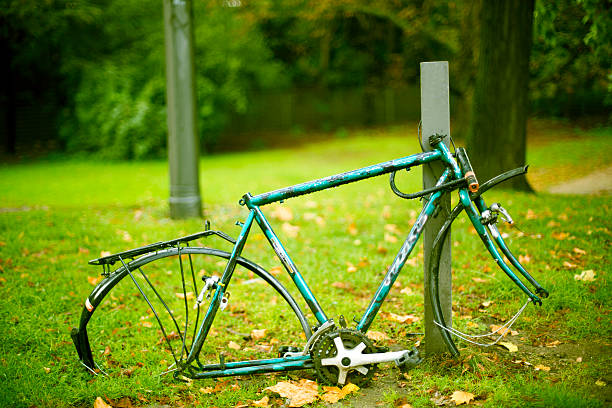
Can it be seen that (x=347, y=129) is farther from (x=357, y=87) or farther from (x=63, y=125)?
A: (x=63, y=125)

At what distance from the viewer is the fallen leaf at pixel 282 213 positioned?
7.00m

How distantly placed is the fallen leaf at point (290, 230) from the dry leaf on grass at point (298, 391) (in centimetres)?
320

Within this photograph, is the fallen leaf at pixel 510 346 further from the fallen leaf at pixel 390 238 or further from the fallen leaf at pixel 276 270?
the fallen leaf at pixel 390 238

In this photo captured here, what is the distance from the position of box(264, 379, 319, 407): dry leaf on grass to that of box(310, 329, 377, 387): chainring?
0.09 m

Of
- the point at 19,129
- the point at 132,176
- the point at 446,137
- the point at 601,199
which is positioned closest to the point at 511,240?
the point at 601,199

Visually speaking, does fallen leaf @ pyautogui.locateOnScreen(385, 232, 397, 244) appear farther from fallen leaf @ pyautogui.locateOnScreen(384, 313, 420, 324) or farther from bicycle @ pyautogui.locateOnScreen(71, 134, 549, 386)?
bicycle @ pyautogui.locateOnScreen(71, 134, 549, 386)

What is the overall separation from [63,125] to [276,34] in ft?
33.8

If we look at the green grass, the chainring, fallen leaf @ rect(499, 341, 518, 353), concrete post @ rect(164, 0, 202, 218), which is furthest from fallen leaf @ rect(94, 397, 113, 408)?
concrete post @ rect(164, 0, 202, 218)

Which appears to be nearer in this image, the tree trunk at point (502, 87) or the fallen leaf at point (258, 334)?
the fallen leaf at point (258, 334)

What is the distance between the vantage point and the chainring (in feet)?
9.80

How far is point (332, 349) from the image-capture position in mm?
3008

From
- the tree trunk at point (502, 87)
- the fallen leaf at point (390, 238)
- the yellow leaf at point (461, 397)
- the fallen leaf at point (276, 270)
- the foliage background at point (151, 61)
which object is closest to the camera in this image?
the yellow leaf at point (461, 397)

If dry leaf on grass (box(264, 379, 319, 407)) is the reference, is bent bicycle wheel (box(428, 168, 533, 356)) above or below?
above

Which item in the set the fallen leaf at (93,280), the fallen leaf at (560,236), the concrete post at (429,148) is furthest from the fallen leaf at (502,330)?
the fallen leaf at (93,280)
